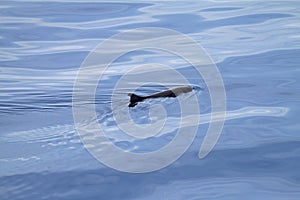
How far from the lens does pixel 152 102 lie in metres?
4.66

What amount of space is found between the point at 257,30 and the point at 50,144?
154 inches

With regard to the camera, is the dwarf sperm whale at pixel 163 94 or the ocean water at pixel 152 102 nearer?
the ocean water at pixel 152 102

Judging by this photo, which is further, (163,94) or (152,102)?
(163,94)

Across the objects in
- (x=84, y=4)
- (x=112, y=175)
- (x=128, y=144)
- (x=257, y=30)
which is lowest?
(x=112, y=175)

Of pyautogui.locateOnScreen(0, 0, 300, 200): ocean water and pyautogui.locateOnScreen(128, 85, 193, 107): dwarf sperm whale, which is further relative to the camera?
pyautogui.locateOnScreen(128, 85, 193, 107): dwarf sperm whale

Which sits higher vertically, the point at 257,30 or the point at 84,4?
the point at 84,4

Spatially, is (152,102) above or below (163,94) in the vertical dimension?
below

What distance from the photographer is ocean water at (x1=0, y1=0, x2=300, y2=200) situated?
3.35 meters

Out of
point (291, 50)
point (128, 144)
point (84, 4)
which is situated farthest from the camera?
point (84, 4)

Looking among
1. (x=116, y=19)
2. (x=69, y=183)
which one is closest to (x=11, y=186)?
(x=69, y=183)

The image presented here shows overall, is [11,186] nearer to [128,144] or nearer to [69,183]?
[69,183]

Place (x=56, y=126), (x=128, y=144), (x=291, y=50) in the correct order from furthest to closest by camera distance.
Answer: (x=291, y=50), (x=56, y=126), (x=128, y=144)

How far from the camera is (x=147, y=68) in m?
5.86

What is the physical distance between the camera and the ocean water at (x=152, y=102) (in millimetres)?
3350
